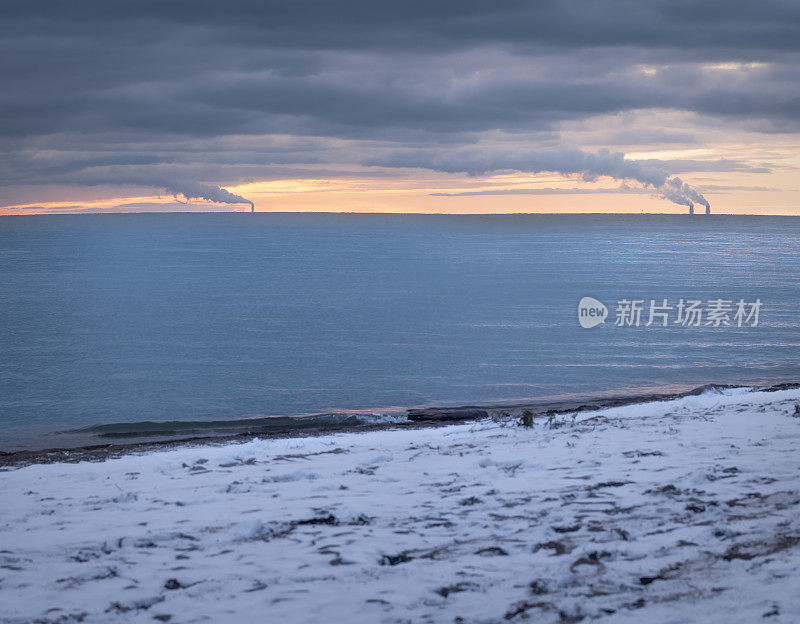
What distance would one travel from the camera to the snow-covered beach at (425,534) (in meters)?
5.91

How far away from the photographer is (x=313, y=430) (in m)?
19.5

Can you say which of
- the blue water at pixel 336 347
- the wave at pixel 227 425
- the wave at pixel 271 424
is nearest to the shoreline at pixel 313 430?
the wave at pixel 271 424

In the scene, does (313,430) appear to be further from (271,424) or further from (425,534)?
(425,534)

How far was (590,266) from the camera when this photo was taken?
9681cm

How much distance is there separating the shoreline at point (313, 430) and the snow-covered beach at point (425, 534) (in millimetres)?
3916

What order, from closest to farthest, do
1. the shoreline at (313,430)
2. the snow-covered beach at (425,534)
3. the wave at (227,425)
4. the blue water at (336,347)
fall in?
the snow-covered beach at (425,534) < the shoreline at (313,430) < the wave at (227,425) < the blue water at (336,347)

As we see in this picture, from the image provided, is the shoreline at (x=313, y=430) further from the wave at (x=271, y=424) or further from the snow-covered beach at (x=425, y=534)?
the snow-covered beach at (x=425, y=534)

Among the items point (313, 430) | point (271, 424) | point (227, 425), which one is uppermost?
point (313, 430)

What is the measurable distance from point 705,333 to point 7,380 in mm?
33886

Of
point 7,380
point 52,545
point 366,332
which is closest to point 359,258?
point 366,332

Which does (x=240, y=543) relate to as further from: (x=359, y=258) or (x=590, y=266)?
(x=359, y=258)

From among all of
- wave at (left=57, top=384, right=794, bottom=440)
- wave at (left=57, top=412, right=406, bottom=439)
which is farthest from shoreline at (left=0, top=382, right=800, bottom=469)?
wave at (left=57, top=412, right=406, bottom=439)

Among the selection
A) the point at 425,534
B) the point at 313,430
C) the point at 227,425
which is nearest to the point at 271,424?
the point at 227,425

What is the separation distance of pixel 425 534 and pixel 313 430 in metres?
12.3
